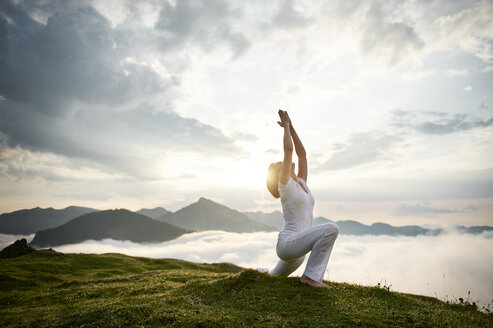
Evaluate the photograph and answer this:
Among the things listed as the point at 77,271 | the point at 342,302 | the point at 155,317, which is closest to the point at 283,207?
the point at 342,302

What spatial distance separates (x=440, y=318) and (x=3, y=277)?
35.1 m

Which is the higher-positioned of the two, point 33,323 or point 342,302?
point 342,302

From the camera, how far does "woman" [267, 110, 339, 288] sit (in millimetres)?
7032

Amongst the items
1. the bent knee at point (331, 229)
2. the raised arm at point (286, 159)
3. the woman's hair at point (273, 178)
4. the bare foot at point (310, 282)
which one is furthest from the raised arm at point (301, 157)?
the bare foot at point (310, 282)

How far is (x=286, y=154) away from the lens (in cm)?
705

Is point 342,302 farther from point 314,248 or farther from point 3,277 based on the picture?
point 3,277

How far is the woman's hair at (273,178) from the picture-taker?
7840mm

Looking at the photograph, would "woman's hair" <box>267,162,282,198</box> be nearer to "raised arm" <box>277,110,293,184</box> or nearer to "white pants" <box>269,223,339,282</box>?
"raised arm" <box>277,110,293,184</box>

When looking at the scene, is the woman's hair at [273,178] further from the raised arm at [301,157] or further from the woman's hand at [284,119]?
the raised arm at [301,157]

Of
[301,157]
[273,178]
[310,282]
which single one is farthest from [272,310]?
[301,157]

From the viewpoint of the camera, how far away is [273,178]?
25.8 feet

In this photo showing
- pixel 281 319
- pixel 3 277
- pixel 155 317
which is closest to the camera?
pixel 281 319

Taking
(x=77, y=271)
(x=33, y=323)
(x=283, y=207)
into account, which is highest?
(x=283, y=207)

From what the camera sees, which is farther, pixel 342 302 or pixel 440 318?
pixel 342 302
